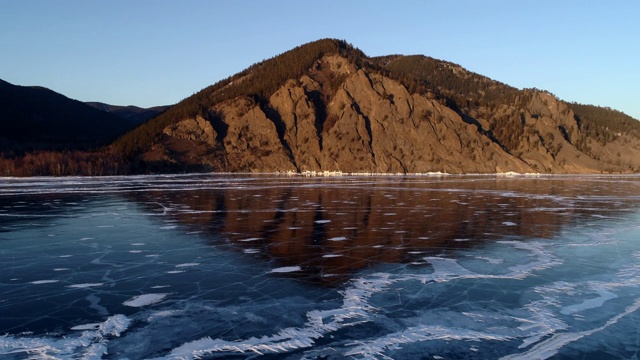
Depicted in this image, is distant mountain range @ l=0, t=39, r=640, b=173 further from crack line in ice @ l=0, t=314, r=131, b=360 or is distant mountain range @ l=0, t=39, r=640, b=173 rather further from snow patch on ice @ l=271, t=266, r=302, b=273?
crack line in ice @ l=0, t=314, r=131, b=360

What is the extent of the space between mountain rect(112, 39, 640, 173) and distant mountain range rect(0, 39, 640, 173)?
0.27 m

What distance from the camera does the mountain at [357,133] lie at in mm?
105812

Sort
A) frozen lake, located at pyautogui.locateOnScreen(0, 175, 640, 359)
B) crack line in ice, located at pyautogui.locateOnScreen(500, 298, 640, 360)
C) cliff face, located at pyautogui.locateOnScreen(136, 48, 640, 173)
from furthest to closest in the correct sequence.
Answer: cliff face, located at pyautogui.locateOnScreen(136, 48, 640, 173) < frozen lake, located at pyautogui.locateOnScreen(0, 175, 640, 359) < crack line in ice, located at pyautogui.locateOnScreen(500, 298, 640, 360)

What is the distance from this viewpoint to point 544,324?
831 cm

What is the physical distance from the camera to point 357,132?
110 m

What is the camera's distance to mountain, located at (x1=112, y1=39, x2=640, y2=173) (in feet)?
347

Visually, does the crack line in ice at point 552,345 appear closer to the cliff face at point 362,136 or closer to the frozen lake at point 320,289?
the frozen lake at point 320,289

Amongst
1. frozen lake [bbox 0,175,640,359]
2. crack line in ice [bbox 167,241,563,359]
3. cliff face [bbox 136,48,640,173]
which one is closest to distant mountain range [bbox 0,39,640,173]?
cliff face [bbox 136,48,640,173]

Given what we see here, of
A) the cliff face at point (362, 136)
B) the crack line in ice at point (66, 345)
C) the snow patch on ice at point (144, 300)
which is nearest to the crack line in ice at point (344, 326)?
the crack line in ice at point (66, 345)

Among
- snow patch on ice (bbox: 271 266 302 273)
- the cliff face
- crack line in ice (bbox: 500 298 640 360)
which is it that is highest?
the cliff face

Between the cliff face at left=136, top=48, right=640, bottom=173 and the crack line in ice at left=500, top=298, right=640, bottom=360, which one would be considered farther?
the cliff face at left=136, top=48, right=640, bottom=173

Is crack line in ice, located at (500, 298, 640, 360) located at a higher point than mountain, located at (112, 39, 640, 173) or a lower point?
lower

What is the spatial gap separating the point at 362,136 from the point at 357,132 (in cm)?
171

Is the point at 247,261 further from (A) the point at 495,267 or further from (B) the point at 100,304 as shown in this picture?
(A) the point at 495,267
